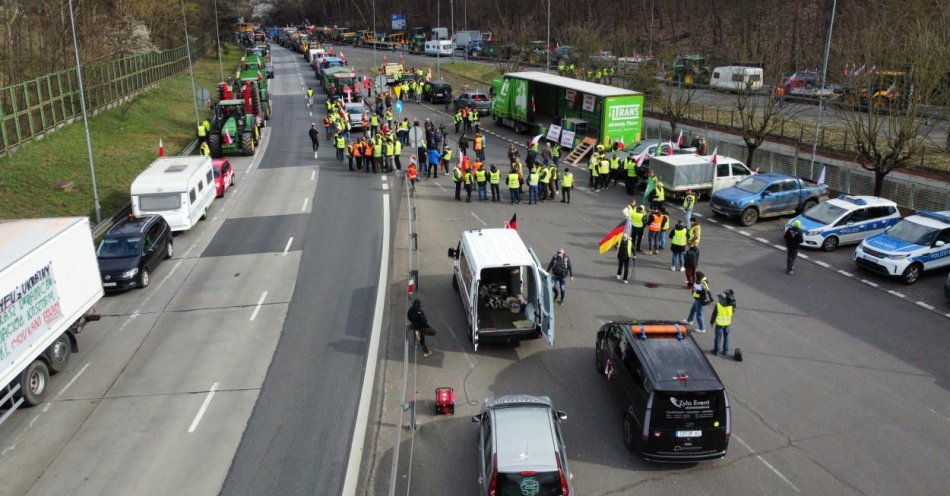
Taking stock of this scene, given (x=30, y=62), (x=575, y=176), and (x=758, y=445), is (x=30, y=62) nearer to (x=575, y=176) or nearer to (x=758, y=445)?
(x=575, y=176)

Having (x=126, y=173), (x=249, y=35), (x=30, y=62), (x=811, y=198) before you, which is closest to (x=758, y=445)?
(x=811, y=198)

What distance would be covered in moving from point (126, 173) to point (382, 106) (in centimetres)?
1996

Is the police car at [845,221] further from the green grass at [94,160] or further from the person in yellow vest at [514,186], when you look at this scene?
the green grass at [94,160]

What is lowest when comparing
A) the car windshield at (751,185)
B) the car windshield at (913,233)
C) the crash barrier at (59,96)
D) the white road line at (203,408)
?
the white road line at (203,408)

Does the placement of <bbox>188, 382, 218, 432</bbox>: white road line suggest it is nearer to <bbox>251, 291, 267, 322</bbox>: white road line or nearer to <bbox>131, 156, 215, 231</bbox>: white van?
<bbox>251, 291, 267, 322</bbox>: white road line

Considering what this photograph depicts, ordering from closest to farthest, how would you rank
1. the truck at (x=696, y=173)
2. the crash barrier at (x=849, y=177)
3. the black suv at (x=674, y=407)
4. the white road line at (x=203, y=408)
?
the black suv at (x=674, y=407)
the white road line at (x=203, y=408)
the crash barrier at (x=849, y=177)
the truck at (x=696, y=173)

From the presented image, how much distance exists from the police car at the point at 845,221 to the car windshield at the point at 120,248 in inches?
796

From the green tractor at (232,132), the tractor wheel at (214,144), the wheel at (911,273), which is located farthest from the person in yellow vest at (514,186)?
the tractor wheel at (214,144)

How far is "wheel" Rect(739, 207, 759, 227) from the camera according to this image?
24.8 metres

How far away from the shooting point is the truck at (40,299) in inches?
504

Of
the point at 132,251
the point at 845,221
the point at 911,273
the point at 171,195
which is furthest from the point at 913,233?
the point at 171,195

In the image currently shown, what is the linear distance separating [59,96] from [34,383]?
25.8 m

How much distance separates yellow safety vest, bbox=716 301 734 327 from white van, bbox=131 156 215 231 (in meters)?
18.0

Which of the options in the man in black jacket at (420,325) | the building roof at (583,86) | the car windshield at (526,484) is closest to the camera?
the car windshield at (526,484)
